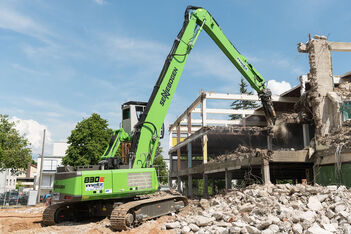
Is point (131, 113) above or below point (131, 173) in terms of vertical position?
above

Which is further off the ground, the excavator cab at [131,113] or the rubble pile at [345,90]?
the rubble pile at [345,90]

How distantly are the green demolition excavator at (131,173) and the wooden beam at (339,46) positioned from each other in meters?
9.79

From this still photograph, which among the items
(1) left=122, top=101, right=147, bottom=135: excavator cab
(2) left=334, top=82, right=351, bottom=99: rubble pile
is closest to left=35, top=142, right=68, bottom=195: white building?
(1) left=122, top=101, right=147, bottom=135: excavator cab

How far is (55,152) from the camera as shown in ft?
212

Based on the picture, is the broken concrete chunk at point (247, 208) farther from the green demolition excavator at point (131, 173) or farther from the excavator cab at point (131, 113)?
the excavator cab at point (131, 113)

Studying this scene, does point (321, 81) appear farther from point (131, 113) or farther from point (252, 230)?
point (252, 230)

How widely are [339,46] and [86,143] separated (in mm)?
25657

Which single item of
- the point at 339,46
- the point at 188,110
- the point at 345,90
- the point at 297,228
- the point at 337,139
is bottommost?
the point at 297,228

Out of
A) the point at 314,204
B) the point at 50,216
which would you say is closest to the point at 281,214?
the point at 314,204

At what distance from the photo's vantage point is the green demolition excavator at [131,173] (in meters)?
11.0

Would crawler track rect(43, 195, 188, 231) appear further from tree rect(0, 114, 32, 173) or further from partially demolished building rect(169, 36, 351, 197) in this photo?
tree rect(0, 114, 32, 173)

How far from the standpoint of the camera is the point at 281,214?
32.4ft

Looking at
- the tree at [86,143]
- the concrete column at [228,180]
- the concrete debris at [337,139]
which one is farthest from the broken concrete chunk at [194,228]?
the tree at [86,143]

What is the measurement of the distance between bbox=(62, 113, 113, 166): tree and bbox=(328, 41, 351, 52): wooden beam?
79.0 feet
